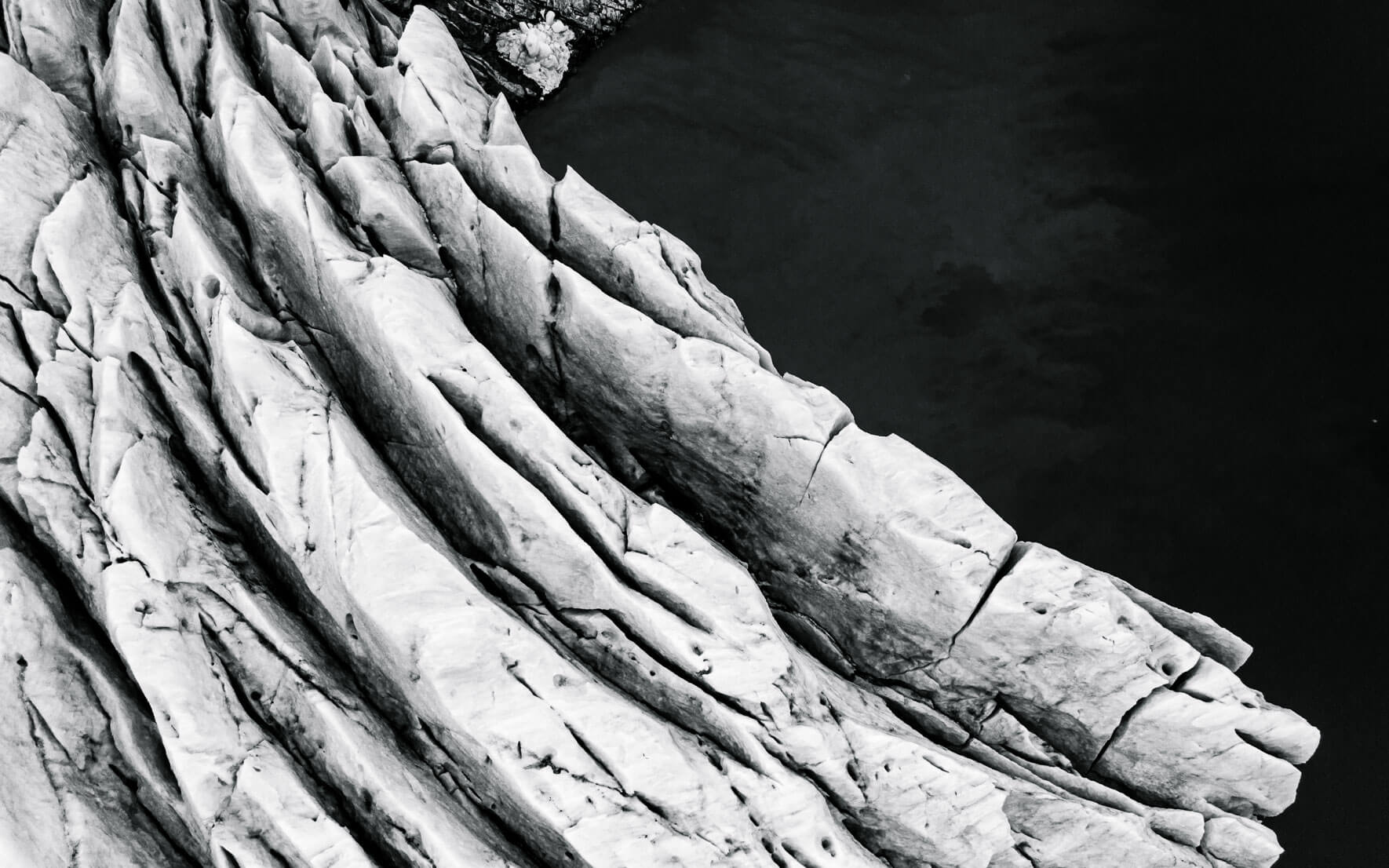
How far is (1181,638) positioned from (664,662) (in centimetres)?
458

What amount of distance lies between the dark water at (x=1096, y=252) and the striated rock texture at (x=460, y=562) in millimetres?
2154

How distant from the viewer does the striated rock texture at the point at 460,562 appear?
5.94 m

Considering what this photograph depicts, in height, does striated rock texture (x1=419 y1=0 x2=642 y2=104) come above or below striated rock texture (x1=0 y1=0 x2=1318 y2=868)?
above

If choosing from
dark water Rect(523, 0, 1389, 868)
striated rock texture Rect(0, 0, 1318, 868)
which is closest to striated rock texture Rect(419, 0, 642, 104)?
dark water Rect(523, 0, 1389, 868)

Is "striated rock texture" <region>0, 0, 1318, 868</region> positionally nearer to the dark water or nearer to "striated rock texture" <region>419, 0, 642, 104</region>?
the dark water

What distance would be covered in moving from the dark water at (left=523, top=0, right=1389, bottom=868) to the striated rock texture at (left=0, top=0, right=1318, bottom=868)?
7.07 feet

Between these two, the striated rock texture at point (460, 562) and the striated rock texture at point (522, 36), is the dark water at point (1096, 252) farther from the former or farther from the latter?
the striated rock texture at point (460, 562)

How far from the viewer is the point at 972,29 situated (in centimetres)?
1127

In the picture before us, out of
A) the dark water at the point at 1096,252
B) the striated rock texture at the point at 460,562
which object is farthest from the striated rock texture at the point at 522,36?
the striated rock texture at the point at 460,562

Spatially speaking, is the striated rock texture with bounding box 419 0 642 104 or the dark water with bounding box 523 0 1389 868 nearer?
the dark water with bounding box 523 0 1389 868

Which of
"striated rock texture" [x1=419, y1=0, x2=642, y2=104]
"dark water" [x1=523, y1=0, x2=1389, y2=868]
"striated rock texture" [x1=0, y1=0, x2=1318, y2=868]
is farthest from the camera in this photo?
"striated rock texture" [x1=419, y1=0, x2=642, y2=104]

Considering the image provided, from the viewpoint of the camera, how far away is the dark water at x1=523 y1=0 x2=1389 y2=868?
9711 millimetres

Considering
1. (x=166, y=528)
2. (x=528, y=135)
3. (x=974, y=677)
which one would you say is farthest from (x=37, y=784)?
(x=528, y=135)

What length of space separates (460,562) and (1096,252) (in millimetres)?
8031
